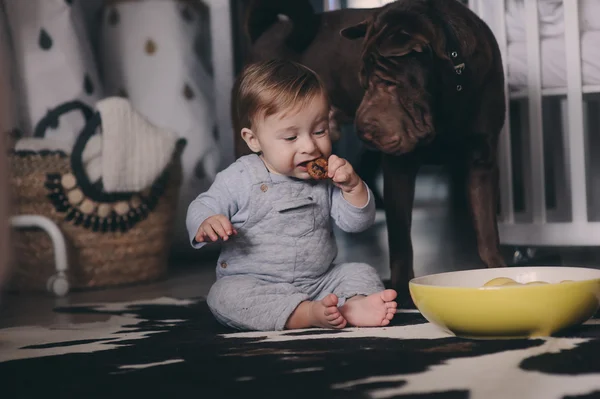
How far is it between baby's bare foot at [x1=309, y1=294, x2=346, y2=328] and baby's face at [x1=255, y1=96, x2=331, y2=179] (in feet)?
0.81

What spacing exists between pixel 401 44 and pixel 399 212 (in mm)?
357

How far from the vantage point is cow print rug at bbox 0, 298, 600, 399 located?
753mm

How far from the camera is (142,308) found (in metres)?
1.54

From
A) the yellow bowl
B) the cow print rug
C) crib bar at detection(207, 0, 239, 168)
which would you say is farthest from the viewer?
crib bar at detection(207, 0, 239, 168)

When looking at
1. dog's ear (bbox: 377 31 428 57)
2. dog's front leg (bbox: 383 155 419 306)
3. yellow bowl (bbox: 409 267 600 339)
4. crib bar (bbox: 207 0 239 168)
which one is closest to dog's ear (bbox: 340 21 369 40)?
dog's ear (bbox: 377 31 428 57)

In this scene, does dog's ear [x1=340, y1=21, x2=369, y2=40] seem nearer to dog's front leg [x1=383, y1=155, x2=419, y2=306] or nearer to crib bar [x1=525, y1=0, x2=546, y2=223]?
dog's front leg [x1=383, y1=155, x2=419, y2=306]

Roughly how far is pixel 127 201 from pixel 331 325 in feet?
3.51

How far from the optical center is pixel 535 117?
5.95 feet

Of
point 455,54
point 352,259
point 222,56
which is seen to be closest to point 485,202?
point 455,54

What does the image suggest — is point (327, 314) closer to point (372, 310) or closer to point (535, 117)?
point (372, 310)

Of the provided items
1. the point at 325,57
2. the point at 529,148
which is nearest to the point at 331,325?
the point at 325,57

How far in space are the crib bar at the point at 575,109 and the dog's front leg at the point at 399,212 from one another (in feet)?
1.65

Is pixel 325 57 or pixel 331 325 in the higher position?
pixel 325 57

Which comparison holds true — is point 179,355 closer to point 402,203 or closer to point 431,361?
point 431,361
